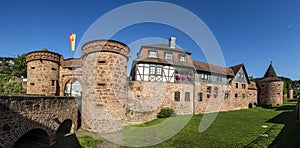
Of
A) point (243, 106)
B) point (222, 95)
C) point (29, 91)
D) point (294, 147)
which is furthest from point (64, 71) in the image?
point (243, 106)

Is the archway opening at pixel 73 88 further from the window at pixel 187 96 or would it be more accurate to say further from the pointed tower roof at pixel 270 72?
the pointed tower roof at pixel 270 72

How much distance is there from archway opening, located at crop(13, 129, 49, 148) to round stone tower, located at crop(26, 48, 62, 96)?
6.00m

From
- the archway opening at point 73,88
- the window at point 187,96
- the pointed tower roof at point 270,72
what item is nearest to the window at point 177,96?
the window at point 187,96

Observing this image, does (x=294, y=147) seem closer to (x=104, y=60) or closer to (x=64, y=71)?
(x=104, y=60)

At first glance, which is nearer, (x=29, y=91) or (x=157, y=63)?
(x=29, y=91)

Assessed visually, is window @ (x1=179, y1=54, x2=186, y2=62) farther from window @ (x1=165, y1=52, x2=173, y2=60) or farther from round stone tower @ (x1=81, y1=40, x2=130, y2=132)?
round stone tower @ (x1=81, y1=40, x2=130, y2=132)

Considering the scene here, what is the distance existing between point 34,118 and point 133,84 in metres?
8.75

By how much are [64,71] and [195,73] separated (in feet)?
50.2

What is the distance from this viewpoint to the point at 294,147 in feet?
17.9

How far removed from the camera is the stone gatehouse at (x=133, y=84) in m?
9.20

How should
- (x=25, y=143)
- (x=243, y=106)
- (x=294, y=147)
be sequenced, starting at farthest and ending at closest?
1. (x=243, y=106)
2. (x=25, y=143)
3. (x=294, y=147)

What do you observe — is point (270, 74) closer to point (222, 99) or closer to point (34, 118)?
point (222, 99)

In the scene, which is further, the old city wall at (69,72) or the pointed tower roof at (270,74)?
the pointed tower roof at (270,74)

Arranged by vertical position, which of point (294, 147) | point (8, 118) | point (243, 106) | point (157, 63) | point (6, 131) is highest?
point (157, 63)
